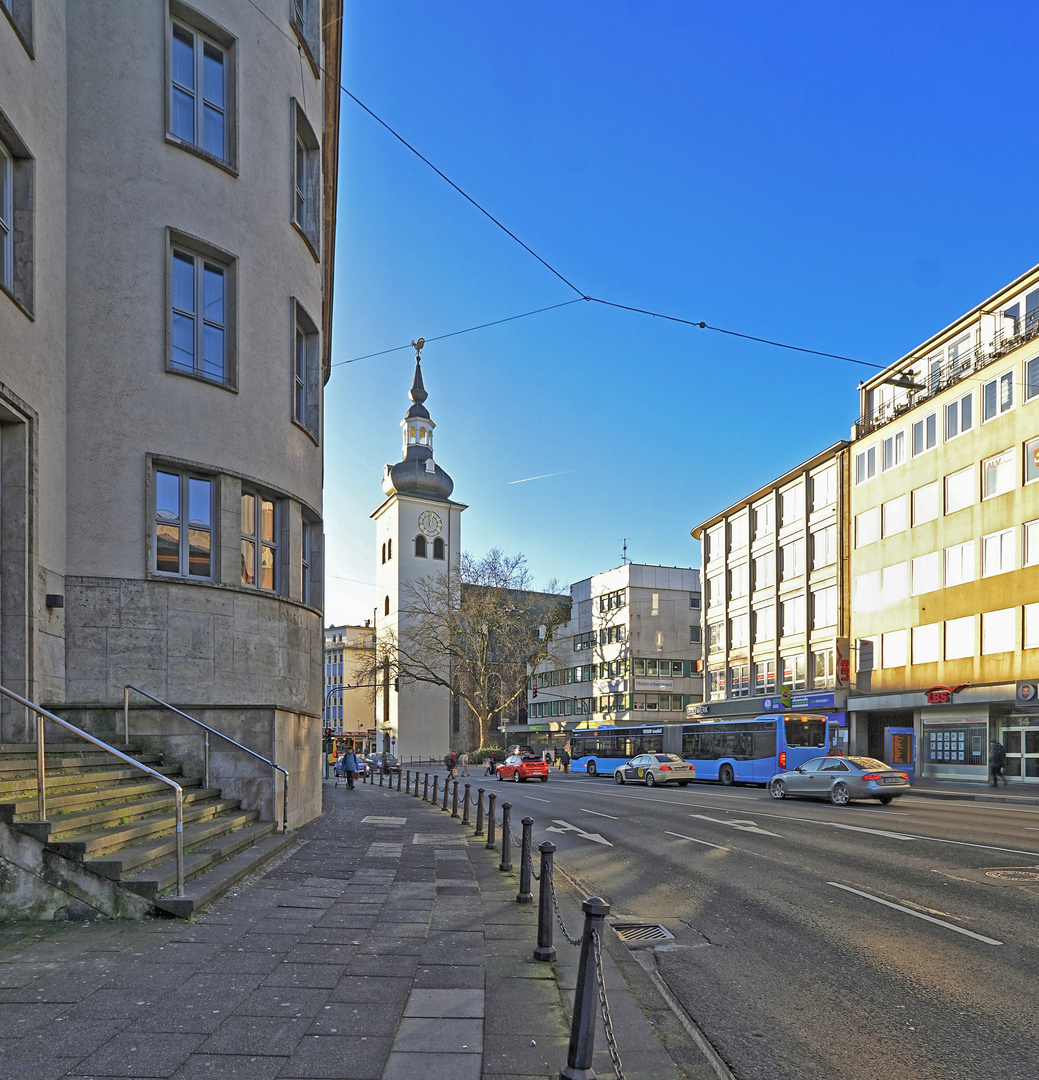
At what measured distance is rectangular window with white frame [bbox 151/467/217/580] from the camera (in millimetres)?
14227

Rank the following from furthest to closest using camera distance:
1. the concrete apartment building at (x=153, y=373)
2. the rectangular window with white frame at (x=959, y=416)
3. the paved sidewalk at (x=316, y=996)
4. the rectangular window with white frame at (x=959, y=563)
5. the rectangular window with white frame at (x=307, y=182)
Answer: the rectangular window with white frame at (x=959, y=416) → the rectangular window with white frame at (x=959, y=563) → the rectangular window with white frame at (x=307, y=182) → the concrete apartment building at (x=153, y=373) → the paved sidewalk at (x=316, y=996)

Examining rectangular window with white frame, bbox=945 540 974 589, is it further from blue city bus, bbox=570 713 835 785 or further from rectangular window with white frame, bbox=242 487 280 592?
rectangular window with white frame, bbox=242 487 280 592

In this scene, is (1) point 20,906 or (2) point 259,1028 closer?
(2) point 259,1028

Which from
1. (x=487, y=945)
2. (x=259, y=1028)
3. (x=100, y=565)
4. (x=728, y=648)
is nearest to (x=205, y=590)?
(x=100, y=565)

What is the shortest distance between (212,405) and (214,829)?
675 centimetres

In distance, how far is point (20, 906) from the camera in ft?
25.6

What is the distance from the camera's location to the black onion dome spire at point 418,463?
87.1 meters

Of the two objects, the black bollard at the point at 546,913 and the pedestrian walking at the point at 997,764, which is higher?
the black bollard at the point at 546,913

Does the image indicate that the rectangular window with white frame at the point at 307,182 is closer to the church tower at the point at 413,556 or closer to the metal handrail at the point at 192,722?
the metal handrail at the point at 192,722

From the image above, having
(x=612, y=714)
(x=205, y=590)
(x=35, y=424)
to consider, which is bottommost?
(x=612, y=714)

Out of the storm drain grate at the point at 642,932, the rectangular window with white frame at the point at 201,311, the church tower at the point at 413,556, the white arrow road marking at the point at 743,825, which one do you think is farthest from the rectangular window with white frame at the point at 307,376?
the church tower at the point at 413,556

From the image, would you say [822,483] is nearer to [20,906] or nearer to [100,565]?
[100,565]

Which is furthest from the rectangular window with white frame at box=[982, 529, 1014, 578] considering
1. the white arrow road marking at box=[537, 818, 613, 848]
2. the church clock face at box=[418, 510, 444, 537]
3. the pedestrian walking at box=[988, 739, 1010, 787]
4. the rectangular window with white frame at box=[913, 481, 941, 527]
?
the church clock face at box=[418, 510, 444, 537]

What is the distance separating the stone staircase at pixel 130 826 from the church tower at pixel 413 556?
67556 mm
